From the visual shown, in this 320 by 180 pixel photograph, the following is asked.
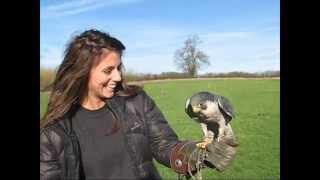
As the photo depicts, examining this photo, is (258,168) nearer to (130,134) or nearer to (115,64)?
(130,134)

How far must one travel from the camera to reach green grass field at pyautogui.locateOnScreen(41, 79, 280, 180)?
15.0 feet

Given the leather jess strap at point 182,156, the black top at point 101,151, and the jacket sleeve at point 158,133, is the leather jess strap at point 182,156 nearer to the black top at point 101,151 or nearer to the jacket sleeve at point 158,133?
the jacket sleeve at point 158,133

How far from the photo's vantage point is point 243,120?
4.60m

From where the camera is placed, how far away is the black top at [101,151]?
4.48m

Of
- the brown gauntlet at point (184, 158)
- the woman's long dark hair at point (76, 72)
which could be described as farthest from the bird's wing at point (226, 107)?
the woman's long dark hair at point (76, 72)

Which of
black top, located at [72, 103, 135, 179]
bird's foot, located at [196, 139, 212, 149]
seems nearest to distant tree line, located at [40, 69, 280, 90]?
black top, located at [72, 103, 135, 179]

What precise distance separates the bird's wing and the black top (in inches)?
31.4

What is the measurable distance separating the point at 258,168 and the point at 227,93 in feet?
2.06

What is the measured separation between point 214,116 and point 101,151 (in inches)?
35.6

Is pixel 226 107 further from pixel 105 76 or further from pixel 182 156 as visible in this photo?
pixel 105 76

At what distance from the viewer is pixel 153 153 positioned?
4.56 metres

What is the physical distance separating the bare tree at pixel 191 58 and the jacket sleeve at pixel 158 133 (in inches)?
14.9
